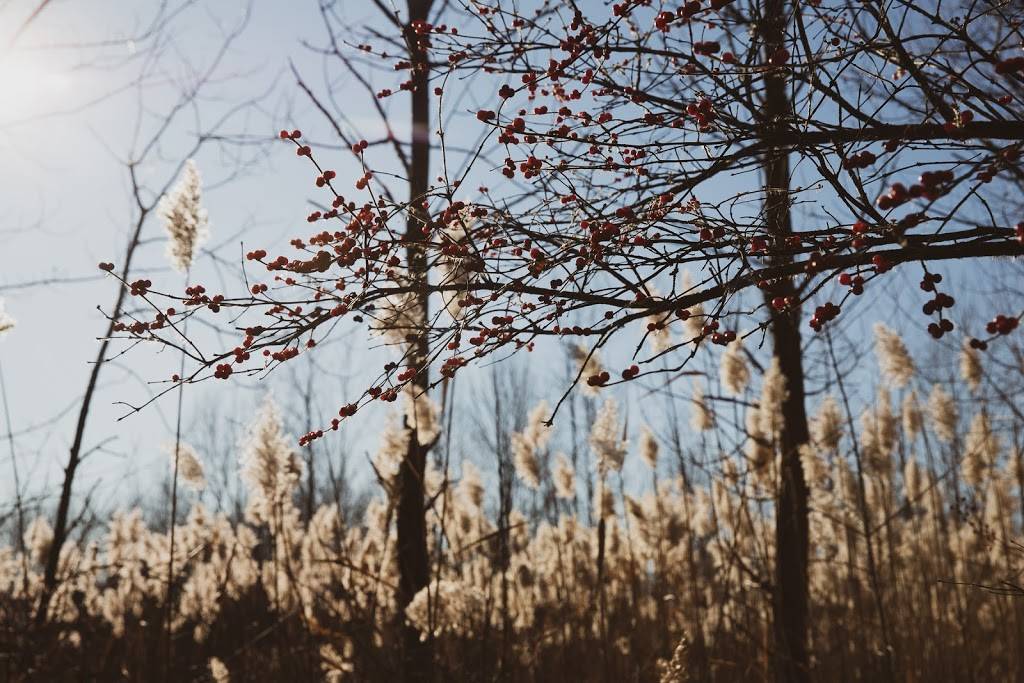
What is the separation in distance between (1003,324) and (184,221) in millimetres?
3312

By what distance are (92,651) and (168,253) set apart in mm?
3497

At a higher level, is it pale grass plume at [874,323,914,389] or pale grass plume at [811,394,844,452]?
pale grass plume at [874,323,914,389]

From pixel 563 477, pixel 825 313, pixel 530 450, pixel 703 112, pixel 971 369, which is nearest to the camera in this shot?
pixel 825 313

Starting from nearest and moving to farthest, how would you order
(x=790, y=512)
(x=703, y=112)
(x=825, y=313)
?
(x=825, y=313)
(x=703, y=112)
(x=790, y=512)

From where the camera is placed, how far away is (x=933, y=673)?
4.02 m

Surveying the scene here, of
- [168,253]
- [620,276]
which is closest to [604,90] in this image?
[620,276]

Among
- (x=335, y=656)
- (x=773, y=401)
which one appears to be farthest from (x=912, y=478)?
(x=335, y=656)

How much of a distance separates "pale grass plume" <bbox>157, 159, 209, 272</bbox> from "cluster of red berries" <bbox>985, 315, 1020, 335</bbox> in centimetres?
320

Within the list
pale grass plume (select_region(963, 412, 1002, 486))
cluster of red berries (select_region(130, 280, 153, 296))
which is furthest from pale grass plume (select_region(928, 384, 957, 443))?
cluster of red berries (select_region(130, 280, 153, 296))

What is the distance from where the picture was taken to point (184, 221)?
11.5 ft

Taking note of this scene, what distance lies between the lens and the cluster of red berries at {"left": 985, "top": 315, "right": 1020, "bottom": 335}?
1531 mm

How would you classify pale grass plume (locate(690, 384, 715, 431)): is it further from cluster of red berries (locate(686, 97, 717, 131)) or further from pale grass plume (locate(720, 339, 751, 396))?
cluster of red berries (locate(686, 97, 717, 131))

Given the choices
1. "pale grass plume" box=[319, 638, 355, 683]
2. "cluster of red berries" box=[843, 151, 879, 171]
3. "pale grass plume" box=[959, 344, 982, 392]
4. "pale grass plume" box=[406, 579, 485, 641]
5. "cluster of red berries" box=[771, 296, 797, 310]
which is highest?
"pale grass plume" box=[959, 344, 982, 392]

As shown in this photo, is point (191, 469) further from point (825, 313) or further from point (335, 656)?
point (825, 313)
